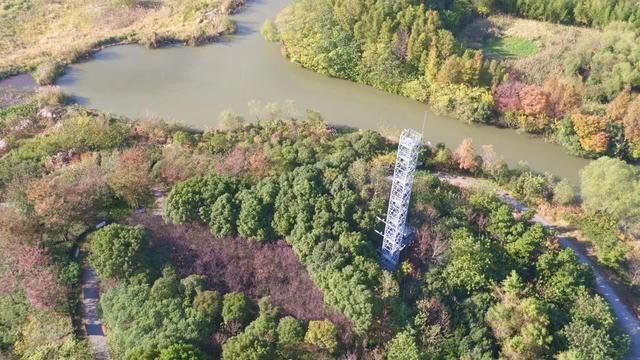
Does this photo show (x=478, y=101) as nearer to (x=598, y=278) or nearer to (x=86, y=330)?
(x=598, y=278)

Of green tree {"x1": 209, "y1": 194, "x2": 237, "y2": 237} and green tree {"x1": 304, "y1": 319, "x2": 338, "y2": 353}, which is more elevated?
green tree {"x1": 209, "y1": 194, "x2": 237, "y2": 237}

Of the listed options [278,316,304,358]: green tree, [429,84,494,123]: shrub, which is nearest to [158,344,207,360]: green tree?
[278,316,304,358]: green tree

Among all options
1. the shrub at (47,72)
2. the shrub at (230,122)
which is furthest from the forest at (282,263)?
the shrub at (47,72)

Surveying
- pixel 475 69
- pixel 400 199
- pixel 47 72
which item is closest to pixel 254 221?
pixel 400 199

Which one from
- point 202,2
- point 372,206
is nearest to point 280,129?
point 372,206

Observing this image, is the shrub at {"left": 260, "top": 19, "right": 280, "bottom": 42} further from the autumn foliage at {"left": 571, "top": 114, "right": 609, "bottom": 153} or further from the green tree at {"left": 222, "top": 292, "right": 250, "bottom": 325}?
the green tree at {"left": 222, "top": 292, "right": 250, "bottom": 325}

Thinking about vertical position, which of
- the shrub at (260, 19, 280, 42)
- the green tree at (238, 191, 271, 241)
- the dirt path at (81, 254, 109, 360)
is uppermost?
the shrub at (260, 19, 280, 42)

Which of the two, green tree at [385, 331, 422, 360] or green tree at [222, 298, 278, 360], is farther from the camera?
green tree at [385, 331, 422, 360]
